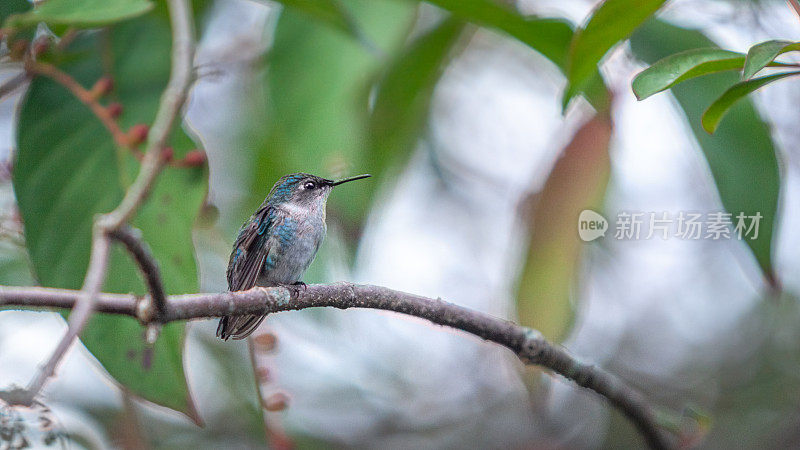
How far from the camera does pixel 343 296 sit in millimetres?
1682

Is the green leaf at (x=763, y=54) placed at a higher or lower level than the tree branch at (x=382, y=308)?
higher

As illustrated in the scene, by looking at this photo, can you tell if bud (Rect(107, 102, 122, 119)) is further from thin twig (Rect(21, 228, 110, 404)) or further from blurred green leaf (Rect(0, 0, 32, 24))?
thin twig (Rect(21, 228, 110, 404))

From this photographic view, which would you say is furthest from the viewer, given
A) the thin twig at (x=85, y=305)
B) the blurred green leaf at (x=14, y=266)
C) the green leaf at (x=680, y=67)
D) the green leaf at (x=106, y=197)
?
the blurred green leaf at (x=14, y=266)

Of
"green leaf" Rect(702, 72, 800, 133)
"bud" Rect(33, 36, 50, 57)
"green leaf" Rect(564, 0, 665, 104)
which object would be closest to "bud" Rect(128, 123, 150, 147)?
"bud" Rect(33, 36, 50, 57)

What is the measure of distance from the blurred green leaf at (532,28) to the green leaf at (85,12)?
1.08 m

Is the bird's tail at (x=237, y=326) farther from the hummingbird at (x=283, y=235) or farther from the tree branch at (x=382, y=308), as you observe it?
the tree branch at (x=382, y=308)

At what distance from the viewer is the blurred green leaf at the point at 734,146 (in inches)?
98.4

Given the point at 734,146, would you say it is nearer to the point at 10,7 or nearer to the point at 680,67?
the point at 680,67

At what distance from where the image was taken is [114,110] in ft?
8.80

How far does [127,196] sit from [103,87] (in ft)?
4.08

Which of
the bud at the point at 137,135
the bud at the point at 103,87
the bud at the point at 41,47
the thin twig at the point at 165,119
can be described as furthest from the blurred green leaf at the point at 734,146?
the bud at the point at 41,47

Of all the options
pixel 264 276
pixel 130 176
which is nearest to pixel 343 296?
pixel 264 276

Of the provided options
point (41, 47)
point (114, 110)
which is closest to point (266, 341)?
point (114, 110)

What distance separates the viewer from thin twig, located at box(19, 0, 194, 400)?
916mm
